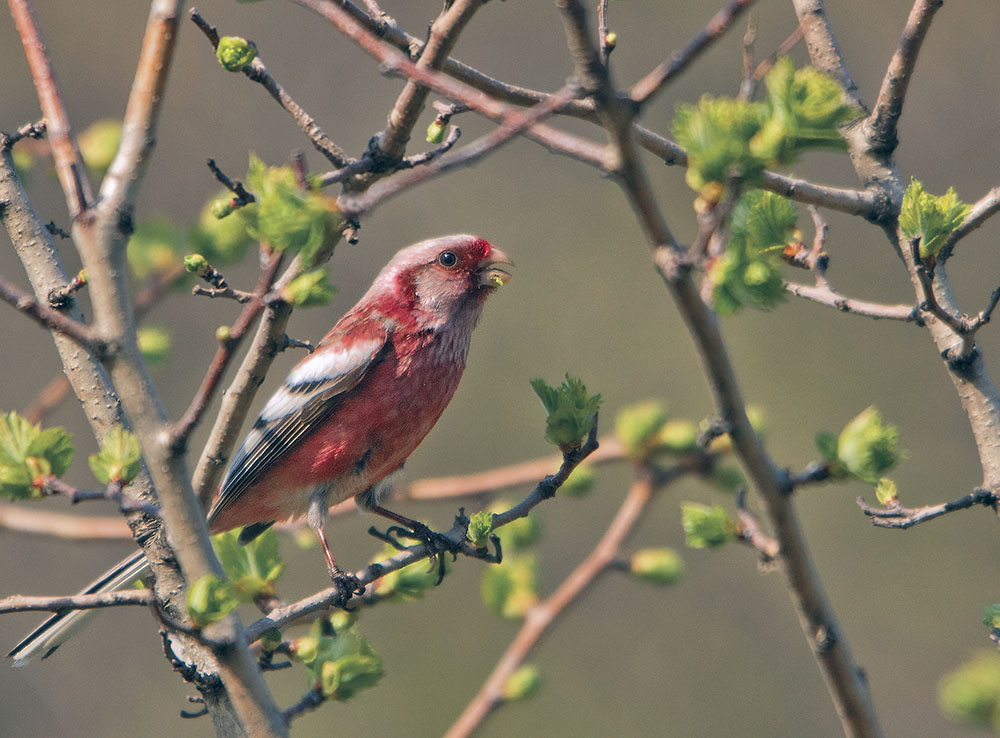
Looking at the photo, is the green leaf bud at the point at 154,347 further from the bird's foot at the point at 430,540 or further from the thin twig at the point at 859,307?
the thin twig at the point at 859,307

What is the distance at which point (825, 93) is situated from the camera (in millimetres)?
1962

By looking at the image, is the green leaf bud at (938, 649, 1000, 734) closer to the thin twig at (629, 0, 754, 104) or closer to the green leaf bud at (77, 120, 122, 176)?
the thin twig at (629, 0, 754, 104)

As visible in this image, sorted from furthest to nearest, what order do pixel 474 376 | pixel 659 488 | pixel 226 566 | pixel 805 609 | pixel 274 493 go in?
pixel 474 376 < pixel 274 493 < pixel 659 488 < pixel 226 566 < pixel 805 609

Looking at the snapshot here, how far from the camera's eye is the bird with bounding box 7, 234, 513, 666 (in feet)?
15.9

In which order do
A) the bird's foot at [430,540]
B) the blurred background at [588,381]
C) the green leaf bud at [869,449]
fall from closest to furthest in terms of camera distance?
the green leaf bud at [869,449] < the bird's foot at [430,540] < the blurred background at [588,381]

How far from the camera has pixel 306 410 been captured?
4996 millimetres

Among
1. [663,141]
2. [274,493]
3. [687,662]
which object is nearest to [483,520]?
[663,141]

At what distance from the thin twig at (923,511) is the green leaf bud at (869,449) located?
49 centimetres

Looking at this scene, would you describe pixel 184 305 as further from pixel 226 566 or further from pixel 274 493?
pixel 226 566

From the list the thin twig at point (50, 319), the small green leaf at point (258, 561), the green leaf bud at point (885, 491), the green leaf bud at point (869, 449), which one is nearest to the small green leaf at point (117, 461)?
the thin twig at point (50, 319)

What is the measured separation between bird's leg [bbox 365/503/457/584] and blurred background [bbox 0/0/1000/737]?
16.7ft

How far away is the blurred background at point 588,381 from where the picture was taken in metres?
11.1

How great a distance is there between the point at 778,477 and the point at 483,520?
1173 millimetres

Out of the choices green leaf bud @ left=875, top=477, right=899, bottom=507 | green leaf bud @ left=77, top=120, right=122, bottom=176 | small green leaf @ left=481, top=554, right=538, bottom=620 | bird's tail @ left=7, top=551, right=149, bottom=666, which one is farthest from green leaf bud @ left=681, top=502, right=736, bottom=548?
green leaf bud @ left=77, top=120, right=122, bottom=176
